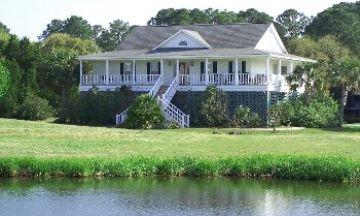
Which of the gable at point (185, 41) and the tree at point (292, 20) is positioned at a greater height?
the tree at point (292, 20)

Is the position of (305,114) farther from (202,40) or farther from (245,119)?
(202,40)

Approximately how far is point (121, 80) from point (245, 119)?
10.8 m

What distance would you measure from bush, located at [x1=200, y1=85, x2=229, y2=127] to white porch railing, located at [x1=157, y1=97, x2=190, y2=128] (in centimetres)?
117

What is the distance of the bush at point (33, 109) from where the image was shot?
58531mm

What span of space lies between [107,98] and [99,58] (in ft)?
13.3

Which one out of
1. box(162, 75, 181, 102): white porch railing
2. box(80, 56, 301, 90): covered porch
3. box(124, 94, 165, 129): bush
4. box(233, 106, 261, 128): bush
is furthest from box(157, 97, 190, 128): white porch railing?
box(233, 106, 261, 128): bush

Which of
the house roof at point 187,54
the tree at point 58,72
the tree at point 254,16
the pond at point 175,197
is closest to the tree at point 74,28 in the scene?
the tree at point 254,16

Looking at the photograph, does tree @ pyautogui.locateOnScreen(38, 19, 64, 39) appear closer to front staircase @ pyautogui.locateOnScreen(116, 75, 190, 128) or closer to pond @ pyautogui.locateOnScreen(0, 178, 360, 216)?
front staircase @ pyautogui.locateOnScreen(116, 75, 190, 128)

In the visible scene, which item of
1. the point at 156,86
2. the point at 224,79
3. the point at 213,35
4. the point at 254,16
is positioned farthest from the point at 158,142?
the point at 254,16

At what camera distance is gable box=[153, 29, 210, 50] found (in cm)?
5912

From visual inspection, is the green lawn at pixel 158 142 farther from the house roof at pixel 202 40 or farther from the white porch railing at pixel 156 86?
the house roof at pixel 202 40

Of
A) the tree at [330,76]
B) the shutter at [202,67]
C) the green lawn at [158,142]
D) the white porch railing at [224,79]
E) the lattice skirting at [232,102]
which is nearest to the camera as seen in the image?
the green lawn at [158,142]

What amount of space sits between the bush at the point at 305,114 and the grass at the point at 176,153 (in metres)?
3.39

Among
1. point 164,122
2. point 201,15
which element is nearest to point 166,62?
point 164,122
